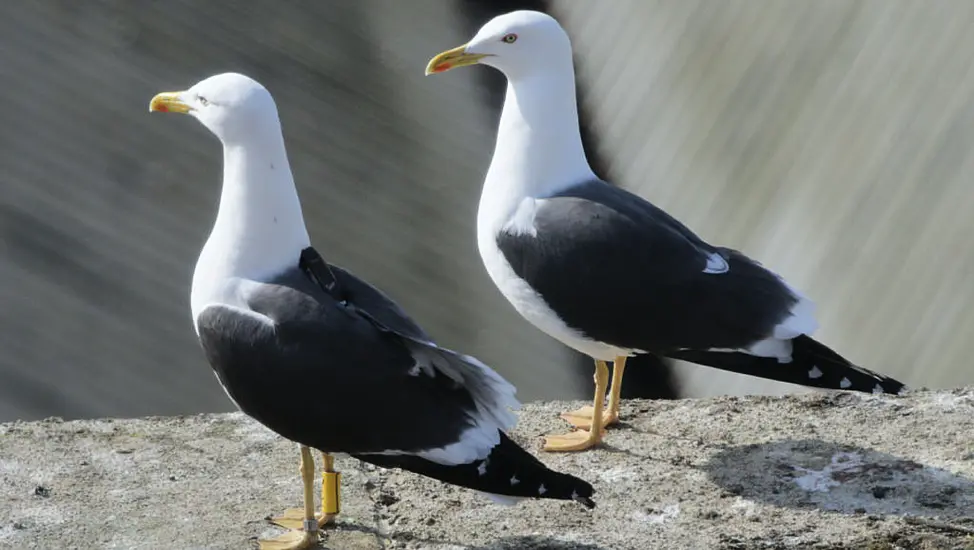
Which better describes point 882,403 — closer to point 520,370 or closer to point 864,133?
point 864,133

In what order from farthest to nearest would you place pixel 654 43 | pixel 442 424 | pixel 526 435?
pixel 654 43
pixel 526 435
pixel 442 424

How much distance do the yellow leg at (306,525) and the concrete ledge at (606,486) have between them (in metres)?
0.08

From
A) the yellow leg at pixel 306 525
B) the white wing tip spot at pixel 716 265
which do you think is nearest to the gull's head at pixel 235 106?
the yellow leg at pixel 306 525

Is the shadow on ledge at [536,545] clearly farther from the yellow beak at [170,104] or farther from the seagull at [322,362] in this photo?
the yellow beak at [170,104]

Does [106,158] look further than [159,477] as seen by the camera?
Yes

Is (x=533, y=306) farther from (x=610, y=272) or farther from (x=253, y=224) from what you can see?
(x=253, y=224)

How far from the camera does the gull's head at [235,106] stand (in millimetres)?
3258

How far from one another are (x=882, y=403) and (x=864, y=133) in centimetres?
257

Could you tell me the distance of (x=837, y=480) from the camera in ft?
12.4

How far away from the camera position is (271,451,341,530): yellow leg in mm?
3416

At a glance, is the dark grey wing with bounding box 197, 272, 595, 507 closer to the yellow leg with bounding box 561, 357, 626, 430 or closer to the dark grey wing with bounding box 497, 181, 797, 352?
the dark grey wing with bounding box 497, 181, 797, 352

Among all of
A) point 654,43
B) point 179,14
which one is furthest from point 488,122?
point 179,14

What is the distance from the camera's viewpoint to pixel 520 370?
28.1 ft

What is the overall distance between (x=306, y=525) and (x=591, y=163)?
560 cm
